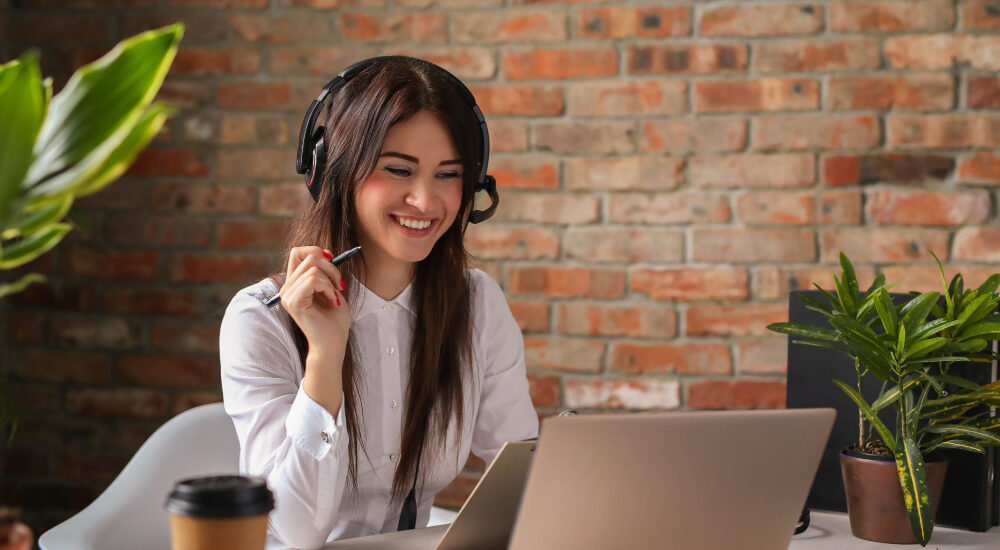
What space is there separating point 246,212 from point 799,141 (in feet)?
4.17

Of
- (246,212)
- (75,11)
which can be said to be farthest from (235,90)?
(75,11)

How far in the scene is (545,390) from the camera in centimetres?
214

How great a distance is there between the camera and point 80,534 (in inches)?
51.6

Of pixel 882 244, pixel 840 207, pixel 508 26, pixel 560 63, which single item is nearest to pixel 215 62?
pixel 508 26

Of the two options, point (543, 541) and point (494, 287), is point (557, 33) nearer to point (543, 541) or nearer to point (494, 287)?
point (494, 287)

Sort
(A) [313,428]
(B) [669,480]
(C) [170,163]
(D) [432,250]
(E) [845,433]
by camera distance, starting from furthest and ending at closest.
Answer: (C) [170,163] → (D) [432,250] → (E) [845,433] → (A) [313,428] → (B) [669,480]

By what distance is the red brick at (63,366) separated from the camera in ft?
7.50

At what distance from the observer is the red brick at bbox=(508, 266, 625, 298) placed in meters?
2.11

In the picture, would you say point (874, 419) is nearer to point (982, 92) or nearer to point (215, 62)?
point (982, 92)

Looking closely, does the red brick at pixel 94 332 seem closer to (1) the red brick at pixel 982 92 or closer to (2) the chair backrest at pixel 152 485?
(2) the chair backrest at pixel 152 485

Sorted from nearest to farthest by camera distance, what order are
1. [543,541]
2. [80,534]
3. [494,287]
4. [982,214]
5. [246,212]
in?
1. [543,541]
2. [80,534]
3. [494,287]
4. [982,214]
5. [246,212]

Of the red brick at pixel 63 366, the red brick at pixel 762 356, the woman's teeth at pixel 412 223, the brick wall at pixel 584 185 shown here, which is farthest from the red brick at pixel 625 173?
the red brick at pixel 63 366

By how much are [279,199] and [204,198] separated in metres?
0.19

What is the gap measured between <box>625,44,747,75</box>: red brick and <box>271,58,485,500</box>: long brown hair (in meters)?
0.66
